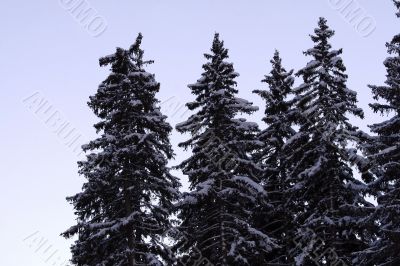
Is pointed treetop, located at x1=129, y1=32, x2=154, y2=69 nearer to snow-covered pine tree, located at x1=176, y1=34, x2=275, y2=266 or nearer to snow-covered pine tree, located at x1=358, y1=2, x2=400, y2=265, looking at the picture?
snow-covered pine tree, located at x1=176, y1=34, x2=275, y2=266

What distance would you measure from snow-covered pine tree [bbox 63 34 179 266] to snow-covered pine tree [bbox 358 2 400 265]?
8.61m

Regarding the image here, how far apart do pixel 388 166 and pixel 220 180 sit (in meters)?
7.79

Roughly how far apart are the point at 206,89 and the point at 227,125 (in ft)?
8.07

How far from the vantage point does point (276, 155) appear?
95.5ft

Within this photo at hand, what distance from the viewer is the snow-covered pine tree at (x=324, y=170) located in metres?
22.6

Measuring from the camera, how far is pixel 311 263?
2353 cm

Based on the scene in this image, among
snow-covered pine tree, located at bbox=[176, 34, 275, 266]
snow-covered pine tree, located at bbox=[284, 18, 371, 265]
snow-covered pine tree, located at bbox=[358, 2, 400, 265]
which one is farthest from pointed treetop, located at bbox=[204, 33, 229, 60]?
snow-covered pine tree, located at bbox=[358, 2, 400, 265]

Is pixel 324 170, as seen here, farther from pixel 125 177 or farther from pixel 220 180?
pixel 125 177

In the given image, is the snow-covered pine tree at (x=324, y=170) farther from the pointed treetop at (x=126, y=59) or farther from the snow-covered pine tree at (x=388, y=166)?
the pointed treetop at (x=126, y=59)

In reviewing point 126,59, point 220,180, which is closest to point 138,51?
point 126,59

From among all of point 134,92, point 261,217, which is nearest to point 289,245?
point 261,217

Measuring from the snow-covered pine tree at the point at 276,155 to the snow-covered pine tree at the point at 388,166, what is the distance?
6.07m

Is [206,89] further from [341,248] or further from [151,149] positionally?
[341,248]

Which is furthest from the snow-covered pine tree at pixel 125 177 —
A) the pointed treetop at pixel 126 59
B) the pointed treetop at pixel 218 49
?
the pointed treetop at pixel 218 49
